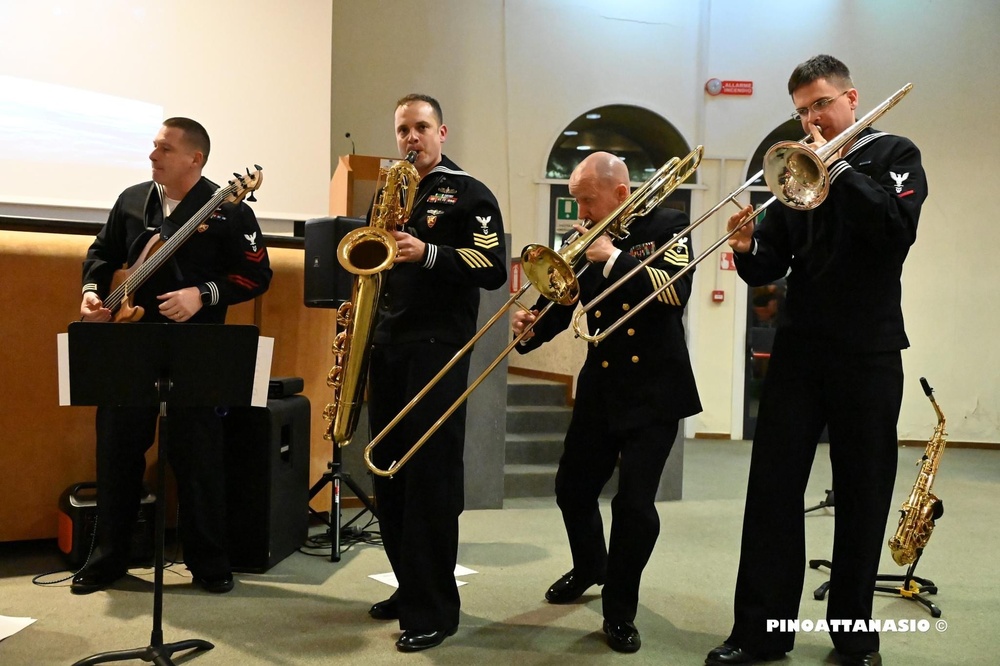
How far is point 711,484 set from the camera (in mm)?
6789

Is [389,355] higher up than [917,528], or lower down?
higher up

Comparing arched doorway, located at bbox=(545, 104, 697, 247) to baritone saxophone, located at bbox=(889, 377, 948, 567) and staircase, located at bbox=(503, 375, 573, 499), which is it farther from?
baritone saxophone, located at bbox=(889, 377, 948, 567)

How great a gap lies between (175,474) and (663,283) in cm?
227

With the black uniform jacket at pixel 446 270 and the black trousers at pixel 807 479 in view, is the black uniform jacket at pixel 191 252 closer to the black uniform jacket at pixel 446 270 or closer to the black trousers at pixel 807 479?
the black uniform jacket at pixel 446 270

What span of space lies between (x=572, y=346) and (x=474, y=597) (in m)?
3.39

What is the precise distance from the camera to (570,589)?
3768 millimetres

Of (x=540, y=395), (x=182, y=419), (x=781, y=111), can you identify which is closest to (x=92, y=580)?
(x=182, y=419)

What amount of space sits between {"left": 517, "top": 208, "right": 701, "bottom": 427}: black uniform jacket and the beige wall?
5819 mm

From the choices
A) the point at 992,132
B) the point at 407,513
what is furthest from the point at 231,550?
the point at 992,132

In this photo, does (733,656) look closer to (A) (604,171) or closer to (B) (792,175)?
(B) (792,175)

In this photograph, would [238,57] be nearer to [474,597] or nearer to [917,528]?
[474,597]

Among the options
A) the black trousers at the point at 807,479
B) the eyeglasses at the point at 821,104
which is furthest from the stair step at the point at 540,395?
the eyeglasses at the point at 821,104

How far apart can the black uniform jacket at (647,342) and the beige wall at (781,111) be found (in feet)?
19.1

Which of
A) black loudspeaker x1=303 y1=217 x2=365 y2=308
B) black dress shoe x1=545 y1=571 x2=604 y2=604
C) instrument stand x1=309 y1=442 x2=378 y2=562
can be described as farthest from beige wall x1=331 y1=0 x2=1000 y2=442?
black dress shoe x1=545 y1=571 x2=604 y2=604
